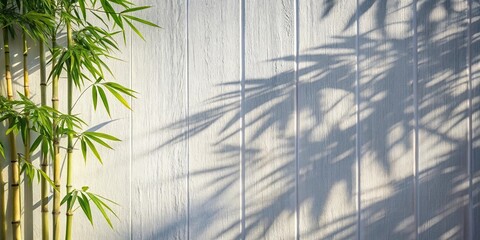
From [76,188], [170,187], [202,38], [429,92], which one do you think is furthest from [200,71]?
[429,92]

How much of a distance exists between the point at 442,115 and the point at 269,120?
0.58 meters

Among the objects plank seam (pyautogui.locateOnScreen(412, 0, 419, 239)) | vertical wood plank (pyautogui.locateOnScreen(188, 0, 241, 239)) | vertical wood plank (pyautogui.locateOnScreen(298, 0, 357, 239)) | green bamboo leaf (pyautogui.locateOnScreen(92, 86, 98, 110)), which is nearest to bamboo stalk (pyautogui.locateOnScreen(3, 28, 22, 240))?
green bamboo leaf (pyautogui.locateOnScreen(92, 86, 98, 110))

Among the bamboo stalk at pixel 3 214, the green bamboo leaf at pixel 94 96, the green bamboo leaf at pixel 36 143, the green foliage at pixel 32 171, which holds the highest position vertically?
the green bamboo leaf at pixel 94 96

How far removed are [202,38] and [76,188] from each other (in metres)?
0.64

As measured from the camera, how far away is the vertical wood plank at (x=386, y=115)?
2133mm

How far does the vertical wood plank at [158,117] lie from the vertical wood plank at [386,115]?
0.60 metres

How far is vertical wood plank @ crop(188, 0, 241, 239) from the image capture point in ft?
6.95

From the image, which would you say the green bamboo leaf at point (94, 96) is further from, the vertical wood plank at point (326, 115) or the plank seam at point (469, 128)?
the plank seam at point (469, 128)

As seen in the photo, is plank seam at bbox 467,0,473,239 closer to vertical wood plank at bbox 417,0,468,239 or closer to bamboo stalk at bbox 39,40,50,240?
vertical wood plank at bbox 417,0,468,239

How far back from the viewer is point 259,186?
2139 mm

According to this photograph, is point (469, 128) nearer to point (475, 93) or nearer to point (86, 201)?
point (475, 93)

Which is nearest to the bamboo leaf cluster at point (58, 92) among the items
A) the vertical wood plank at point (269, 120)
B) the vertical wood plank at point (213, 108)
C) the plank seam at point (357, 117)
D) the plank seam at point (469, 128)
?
the vertical wood plank at point (213, 108)

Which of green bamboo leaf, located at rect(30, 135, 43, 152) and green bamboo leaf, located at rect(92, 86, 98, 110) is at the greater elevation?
green bamboo leaf, located at rect(92, 86, 98, 110)

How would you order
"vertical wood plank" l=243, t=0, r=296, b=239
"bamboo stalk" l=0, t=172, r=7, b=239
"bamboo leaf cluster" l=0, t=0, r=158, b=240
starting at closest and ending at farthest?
"bamboo leaf cluster" l=0, t=0, r=158, b=240 < "bamboo stalk" l=0, t=172, r=7, b=239 < "vertical wood plank" l=243, t=0, r=296, b=239
